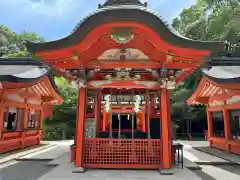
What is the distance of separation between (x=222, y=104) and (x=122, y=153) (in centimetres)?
655

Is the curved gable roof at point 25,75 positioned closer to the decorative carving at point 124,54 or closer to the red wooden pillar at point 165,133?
the decorative carving at point 124,54

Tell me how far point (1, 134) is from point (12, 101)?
1540 millimetres

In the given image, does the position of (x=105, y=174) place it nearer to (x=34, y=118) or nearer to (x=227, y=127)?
(x=227, y=127)

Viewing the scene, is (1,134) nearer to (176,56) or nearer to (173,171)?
(173,171)

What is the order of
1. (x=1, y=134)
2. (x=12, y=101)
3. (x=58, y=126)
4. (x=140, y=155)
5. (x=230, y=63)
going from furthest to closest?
(x=58, y=126) → (x=230, y=63) → (x=12, y=101) → (x=1, y=134) → (x=140, y=155)

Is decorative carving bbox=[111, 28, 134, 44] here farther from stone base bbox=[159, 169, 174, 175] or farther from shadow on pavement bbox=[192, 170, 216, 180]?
shadow on pavement bbox=[192, 170, 216, 180]

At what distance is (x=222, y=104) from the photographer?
1020 centimetres

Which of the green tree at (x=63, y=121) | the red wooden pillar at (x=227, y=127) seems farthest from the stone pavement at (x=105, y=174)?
the green tree at (x=63, y=121)

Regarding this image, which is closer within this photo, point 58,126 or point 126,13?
point 126,13

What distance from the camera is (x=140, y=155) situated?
19.3ft

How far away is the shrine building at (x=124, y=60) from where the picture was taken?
5.03 m

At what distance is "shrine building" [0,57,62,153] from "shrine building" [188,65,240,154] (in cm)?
762

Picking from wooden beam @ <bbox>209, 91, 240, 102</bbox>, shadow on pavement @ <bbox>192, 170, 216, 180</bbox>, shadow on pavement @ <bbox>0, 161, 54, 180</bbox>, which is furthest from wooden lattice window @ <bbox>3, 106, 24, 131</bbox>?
wooden beam @ <bbox>209, 91, 240, 102</bbox>

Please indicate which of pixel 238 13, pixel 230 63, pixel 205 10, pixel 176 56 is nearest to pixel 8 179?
pixel 176 56
